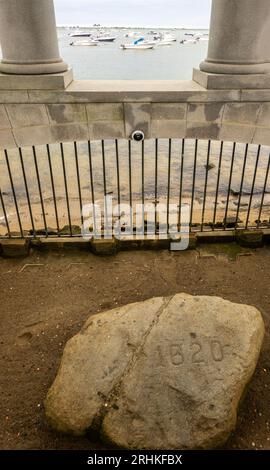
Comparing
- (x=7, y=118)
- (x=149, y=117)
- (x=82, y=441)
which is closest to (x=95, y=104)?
(x=149, y=117)

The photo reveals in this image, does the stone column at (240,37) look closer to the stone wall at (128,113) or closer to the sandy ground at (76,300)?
the stone wall at (128,113)

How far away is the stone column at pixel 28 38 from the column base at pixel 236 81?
6.55 ft

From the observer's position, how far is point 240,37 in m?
4.32

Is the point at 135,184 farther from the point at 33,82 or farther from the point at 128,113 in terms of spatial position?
the point at 33,82

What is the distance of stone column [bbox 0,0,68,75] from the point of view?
419cm

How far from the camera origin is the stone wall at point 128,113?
4.49m

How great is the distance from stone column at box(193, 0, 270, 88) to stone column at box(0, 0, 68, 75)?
81.9 inches

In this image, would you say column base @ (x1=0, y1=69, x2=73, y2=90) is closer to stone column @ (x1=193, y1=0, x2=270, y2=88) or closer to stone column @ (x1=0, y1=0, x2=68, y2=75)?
stone column @ (x1=0, y1=0, x2=68, y2=75)

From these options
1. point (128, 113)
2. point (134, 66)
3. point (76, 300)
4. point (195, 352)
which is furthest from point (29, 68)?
point (134, 66)

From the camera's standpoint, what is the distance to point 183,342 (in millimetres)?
2863

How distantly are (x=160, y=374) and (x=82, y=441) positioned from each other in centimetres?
81

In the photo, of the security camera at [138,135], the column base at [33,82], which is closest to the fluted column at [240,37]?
the security camera at [138,135]

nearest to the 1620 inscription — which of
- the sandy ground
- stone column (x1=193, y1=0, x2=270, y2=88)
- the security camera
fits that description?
the sandy ground

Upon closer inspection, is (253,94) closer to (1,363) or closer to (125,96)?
(125,96)
